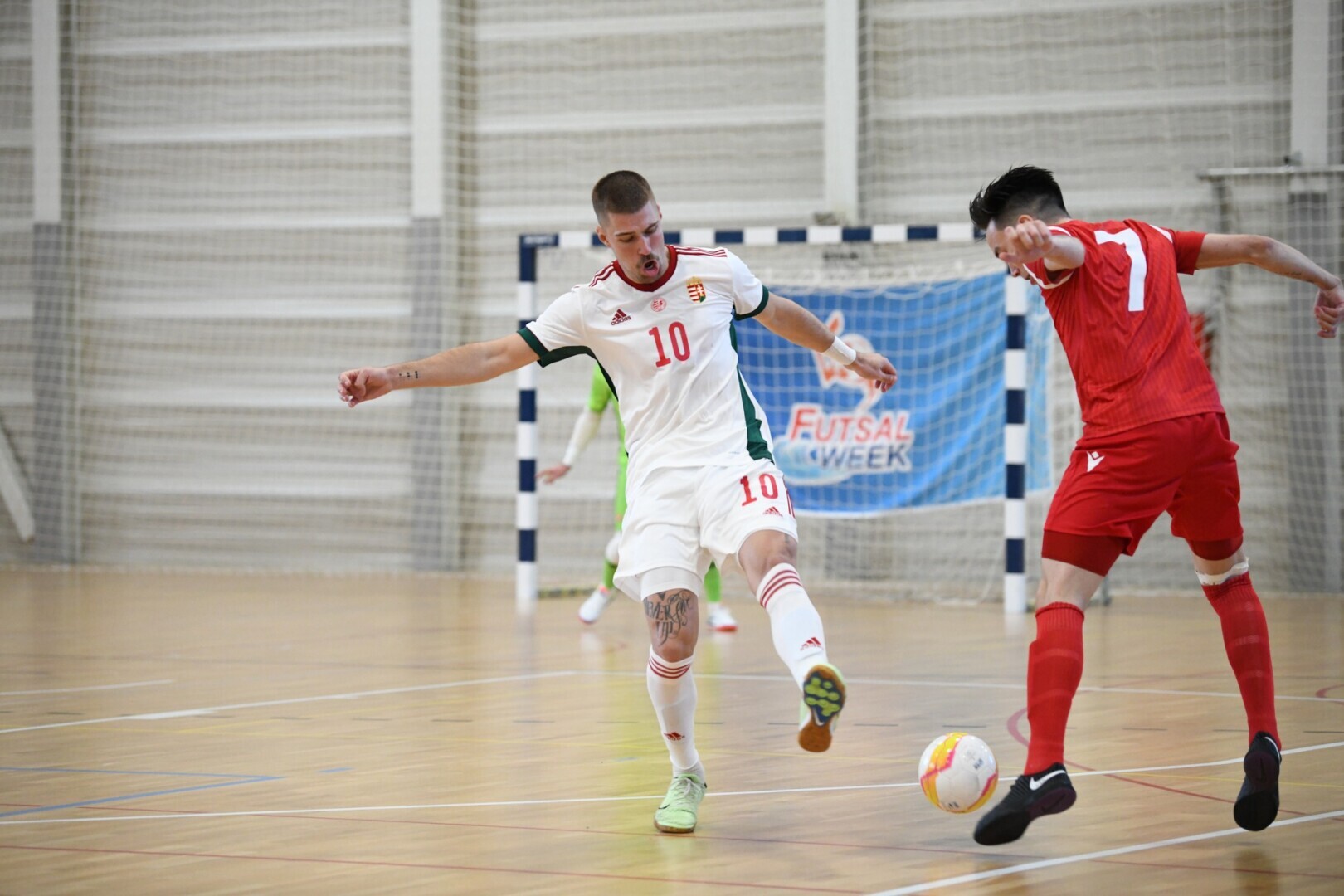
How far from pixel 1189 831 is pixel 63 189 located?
15666 mm

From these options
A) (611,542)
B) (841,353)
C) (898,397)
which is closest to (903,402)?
A: (898,397)

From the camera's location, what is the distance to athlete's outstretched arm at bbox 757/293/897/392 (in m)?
5.17


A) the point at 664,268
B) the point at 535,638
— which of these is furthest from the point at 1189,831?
the point at 535,638

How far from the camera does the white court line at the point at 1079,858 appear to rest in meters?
3.86

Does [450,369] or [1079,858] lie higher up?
[450,369]

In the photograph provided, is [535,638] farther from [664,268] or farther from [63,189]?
[63,189]

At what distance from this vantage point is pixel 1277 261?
453 centimetres

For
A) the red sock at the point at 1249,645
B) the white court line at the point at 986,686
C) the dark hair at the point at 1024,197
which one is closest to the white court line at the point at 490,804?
the red sock at the point at 1249,645

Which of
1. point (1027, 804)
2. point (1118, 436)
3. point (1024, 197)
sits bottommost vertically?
point (1027, 804)

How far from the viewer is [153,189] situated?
1777 centimetres

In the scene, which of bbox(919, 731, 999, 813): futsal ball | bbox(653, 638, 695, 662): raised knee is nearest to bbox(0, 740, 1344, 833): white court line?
bbox(653, 638, 695, 662): raised knee

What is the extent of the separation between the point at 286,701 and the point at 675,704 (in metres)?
3.42

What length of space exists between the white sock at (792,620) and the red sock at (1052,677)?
1.81 feet

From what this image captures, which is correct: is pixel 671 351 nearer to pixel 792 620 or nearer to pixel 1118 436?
pixel 792 620
